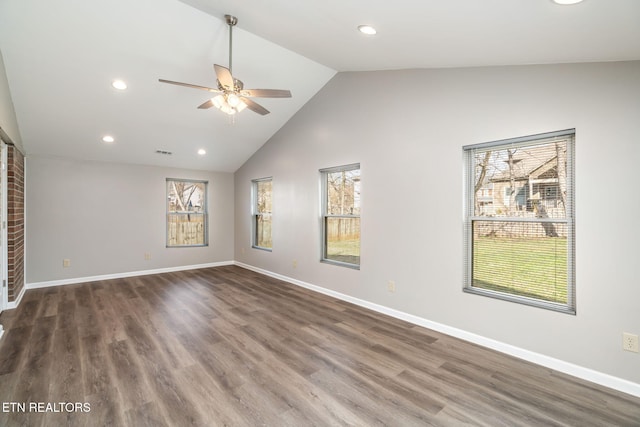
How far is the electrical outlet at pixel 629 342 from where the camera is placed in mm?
2119

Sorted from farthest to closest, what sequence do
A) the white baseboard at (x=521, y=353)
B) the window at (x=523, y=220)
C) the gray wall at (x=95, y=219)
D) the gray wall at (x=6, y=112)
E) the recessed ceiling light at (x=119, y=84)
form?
the gray wall at (x=95, y=219) → the recessed ceiling light at (x=119, y=84) → the gray wall at (x=6, y=112) → the window at (x=523, y=220) → the white baseboard at (x=521, y=353)

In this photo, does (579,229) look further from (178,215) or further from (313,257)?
(178,215)

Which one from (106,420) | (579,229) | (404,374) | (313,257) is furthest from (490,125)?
(106,420)

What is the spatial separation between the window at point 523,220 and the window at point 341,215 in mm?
1580

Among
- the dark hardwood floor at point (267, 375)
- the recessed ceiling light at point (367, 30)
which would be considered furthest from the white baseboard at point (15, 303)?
the recessed ceiling light at point (367, 30)

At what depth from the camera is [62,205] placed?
5141 mm

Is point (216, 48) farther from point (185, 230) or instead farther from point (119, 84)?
point (185, 230)

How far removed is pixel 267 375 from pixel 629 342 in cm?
270

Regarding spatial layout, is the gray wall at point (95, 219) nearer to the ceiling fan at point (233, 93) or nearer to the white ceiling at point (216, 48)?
the white ceiling at point (216, 48)

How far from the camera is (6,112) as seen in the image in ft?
10.9

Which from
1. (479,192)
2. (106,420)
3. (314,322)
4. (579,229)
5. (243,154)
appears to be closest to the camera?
(106,420)

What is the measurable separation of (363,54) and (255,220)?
4.34 m

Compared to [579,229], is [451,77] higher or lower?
higher
